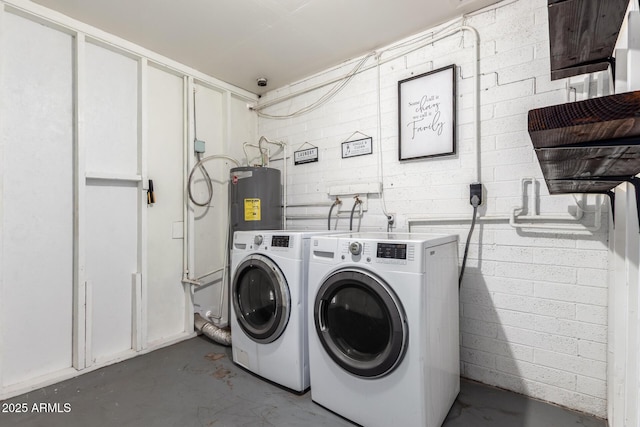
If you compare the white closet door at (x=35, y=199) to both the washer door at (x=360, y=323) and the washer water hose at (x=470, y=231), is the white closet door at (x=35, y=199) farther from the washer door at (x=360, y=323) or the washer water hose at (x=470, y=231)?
the washer water hose at (x=470, y=231)

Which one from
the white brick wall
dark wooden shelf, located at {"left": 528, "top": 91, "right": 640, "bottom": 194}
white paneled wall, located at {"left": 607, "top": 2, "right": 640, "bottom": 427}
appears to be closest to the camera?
dark wooden shelf, located at {"left": 528, "top": 91, "right": 640, "bottom": 194}

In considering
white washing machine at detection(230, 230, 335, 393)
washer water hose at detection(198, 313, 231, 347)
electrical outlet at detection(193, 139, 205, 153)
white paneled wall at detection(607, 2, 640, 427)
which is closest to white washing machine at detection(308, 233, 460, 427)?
white washing machine at detection(230, 230, 335, 393)

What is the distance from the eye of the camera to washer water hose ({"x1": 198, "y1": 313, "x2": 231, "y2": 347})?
8.55 feet

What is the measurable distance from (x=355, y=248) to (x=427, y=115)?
1294mm

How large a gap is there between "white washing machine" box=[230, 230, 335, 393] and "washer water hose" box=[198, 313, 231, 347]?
34 centimetres

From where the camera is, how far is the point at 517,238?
1938mm

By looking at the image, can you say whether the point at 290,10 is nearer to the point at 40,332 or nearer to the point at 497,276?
the point at 497,276

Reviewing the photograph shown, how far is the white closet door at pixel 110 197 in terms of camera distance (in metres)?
2.29

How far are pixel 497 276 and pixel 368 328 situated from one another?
1.02m

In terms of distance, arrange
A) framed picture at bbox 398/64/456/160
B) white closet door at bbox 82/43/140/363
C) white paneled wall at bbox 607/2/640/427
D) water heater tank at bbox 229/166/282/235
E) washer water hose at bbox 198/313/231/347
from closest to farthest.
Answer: white paneled wall at bbox 607/2/640/427 < framed picture at bbox 398/64/456/160 < white closet door at bbox 82/43/140/363 < washer water hose at bbox 198/313/231/347 < water heater tank at bbox 229/166/282/235

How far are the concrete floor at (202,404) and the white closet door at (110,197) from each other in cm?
33

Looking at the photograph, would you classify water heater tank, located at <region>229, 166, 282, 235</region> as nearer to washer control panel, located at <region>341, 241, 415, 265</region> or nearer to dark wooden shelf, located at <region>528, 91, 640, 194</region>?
washer control panel, located at <region>341, 241, 415, 265</region>

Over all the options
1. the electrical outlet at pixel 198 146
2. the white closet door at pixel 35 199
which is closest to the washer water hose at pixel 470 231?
the electrical outlet at pixel 198 146

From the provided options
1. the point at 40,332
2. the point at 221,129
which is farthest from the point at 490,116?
the point at 40,332
